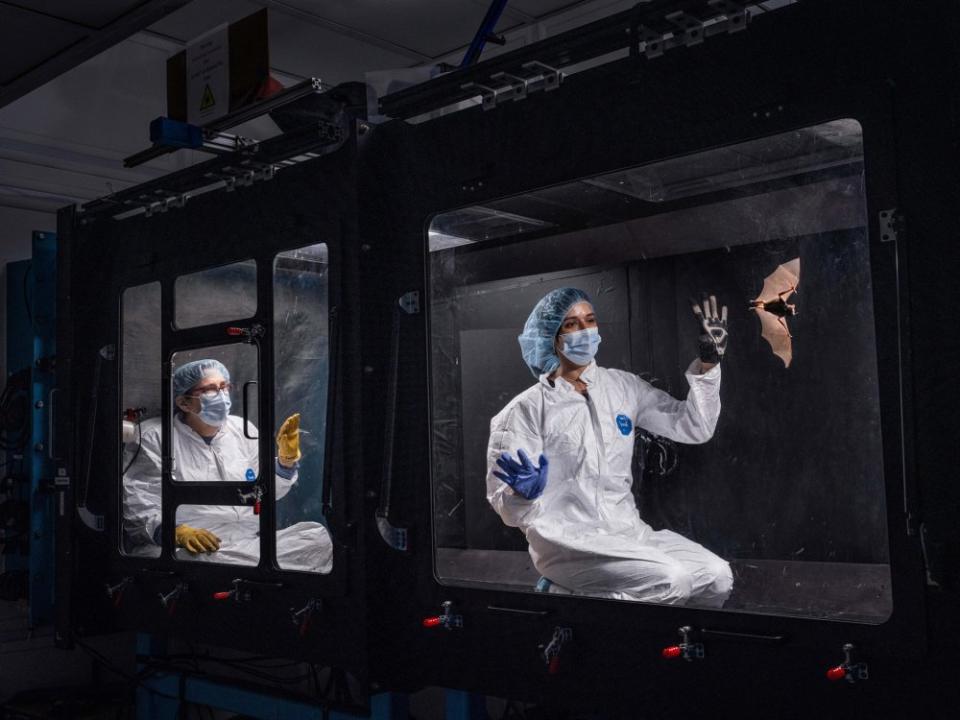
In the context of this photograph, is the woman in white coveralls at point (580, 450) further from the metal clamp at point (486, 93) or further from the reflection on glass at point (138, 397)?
the reflection on glass at point (138, 397)

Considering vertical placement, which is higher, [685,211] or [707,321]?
[685,211]

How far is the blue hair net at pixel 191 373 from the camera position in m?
3.07

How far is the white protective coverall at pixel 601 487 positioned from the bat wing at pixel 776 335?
14 centimetres

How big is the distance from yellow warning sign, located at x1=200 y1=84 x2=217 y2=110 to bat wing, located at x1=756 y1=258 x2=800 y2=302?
1.76 meters

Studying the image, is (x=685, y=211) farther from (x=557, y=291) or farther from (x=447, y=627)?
(x=447, y=627)

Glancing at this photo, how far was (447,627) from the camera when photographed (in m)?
2.30

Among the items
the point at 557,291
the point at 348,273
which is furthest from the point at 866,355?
the point at 348,273

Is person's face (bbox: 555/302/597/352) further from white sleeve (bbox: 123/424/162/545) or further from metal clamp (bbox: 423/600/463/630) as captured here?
white sleeve (bbox: 123/424/162/545)

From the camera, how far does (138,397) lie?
337 centimetres

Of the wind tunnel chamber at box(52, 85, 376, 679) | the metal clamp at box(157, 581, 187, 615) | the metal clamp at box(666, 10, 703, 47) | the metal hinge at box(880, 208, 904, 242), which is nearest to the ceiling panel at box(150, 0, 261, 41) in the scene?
the wind tunnel chamber at box(52, 85, 376, 679)

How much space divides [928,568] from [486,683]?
1.07m

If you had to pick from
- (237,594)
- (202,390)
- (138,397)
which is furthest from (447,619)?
(138,397)

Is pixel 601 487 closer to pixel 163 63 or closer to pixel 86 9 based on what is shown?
pixel 86 9

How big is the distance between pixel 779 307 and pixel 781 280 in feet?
0.18
